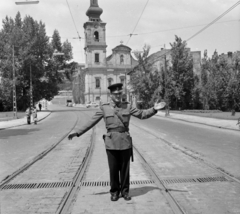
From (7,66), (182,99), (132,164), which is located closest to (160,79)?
(182,99)

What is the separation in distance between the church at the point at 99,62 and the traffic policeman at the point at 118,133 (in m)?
72.8

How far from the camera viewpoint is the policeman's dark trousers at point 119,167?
4770mm

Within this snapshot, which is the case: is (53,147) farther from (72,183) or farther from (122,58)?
(122,58)

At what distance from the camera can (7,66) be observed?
149 ft

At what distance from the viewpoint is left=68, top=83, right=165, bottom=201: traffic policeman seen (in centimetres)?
468

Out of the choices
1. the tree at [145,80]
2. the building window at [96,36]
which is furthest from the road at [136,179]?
the building window at [96,36]

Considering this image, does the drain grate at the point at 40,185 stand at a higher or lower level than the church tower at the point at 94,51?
lower

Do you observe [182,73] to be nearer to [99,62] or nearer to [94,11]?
[94,11]

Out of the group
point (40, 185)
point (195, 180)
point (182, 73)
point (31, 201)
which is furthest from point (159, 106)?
point (182, 73)

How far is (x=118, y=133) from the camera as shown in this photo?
4.67 meters

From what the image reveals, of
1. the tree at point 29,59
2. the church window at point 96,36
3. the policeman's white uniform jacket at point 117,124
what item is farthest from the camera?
the church window at point 96,36

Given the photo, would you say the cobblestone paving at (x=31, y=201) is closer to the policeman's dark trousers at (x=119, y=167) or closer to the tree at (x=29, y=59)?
the policeman's dark trousers at (x=119, y=167)

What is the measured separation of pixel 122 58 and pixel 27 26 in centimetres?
3911

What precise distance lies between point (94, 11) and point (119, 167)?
74.4 metres
